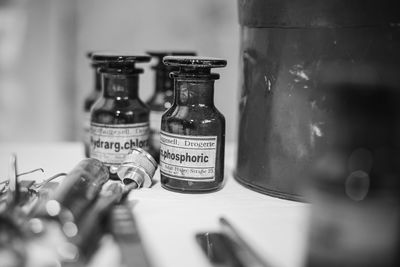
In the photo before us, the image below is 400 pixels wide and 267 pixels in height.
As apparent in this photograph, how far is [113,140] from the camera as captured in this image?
78 centimetres

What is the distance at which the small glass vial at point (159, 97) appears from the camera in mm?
908

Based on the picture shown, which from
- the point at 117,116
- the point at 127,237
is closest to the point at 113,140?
the point at 117,116

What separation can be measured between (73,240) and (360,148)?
0.99 feet

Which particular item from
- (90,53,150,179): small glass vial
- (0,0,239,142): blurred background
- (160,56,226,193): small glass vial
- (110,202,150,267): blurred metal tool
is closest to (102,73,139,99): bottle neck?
(90,53,150,179): small glass vial

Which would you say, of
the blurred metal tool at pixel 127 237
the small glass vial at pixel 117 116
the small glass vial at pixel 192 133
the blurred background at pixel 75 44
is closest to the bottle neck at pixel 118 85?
the small glass vial at pixel 117 116

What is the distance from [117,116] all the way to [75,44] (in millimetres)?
781

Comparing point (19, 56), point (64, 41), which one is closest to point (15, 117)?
point (19, 56)

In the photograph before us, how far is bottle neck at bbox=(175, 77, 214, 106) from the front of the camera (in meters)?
0.72

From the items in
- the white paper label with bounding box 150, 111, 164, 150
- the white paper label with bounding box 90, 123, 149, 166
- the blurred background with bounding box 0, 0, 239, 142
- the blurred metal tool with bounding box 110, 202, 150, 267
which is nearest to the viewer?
the blurred metal tool with bounding box 110, 202, 150, 267

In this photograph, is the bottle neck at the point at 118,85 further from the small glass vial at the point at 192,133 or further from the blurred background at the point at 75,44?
the blurred background at the point at 75,44

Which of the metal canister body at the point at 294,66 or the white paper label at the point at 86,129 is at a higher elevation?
the metal canister body at the point at 294,66

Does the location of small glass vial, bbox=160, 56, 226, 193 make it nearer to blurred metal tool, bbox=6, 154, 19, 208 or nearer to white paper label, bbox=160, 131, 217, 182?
white paper label, bbox=160, 131, 217, 182

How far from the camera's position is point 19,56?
154 centimetres

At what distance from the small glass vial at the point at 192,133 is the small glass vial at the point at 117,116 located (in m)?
0.08
